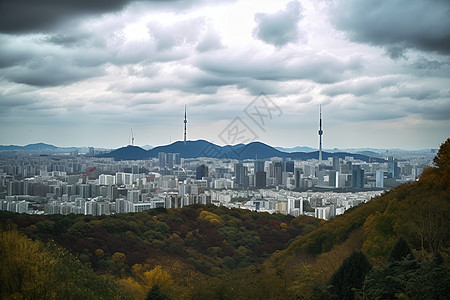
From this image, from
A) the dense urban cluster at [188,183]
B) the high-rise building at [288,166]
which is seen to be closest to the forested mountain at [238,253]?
the dense urban cluster at [188,183]

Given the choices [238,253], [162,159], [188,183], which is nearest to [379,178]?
[188,183]

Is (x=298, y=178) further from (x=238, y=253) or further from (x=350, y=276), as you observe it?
(x=350, y=276)

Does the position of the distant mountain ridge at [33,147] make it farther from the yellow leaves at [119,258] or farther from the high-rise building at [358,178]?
the high-rise building at [358,178]

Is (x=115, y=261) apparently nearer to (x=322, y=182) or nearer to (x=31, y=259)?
(x=31, y=259)

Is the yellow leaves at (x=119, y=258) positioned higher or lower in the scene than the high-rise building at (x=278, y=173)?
lower

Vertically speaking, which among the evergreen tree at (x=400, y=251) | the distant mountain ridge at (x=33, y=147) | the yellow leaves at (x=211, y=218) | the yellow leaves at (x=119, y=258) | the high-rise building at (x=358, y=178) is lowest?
the yellow leaves at (x=119, y=258)

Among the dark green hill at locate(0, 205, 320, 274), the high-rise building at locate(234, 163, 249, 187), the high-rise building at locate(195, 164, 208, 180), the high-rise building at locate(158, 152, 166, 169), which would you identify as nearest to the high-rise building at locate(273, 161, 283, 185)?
the high-rise building at locate(234, 163, 249, 187)

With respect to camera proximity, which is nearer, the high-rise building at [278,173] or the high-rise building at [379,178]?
the high-rise building at [379,178]
